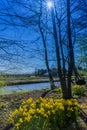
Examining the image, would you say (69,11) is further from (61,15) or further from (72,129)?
(72,129)

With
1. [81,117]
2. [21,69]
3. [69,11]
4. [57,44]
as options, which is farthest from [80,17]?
[21,69]

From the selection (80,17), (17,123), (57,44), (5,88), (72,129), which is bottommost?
(72,129)

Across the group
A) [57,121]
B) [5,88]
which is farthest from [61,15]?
[57,121]

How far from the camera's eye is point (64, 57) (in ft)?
25.5

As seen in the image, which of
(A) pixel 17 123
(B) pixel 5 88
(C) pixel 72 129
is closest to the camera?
(A) pixel 17 123

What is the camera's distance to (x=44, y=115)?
16.0ft

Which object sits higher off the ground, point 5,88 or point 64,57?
point 64,57

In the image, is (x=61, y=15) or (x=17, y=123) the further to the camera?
(x=61, y=15)

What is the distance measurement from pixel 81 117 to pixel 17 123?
2556 mm

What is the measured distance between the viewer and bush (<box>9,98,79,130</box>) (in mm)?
4598

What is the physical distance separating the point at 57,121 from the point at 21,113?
45.7 inches

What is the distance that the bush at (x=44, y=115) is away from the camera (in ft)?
15.1

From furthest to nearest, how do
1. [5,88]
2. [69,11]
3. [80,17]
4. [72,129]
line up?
[69,11], [80,17], [5,88], [72,129]

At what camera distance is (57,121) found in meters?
5.62
